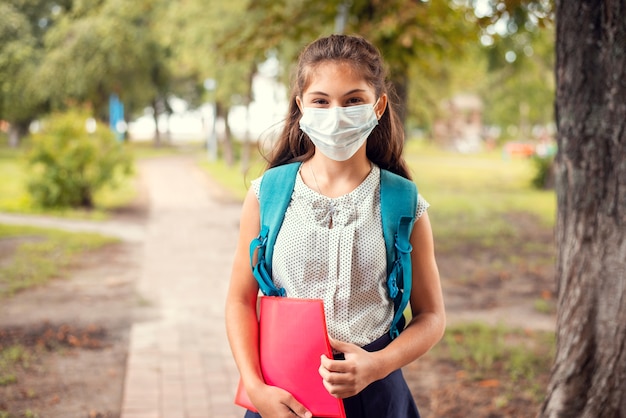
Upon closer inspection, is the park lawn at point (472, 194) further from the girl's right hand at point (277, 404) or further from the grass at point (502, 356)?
the girl's right hand at point (277, 404)

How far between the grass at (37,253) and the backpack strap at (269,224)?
6162 millimetres

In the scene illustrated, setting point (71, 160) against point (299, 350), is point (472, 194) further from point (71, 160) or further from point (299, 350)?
point (299, 350)

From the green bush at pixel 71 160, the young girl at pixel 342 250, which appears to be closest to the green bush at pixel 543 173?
the green bush at pixel 71 160

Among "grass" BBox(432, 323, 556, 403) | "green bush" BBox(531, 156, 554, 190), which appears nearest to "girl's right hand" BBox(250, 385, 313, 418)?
"grass" BBox(432, 323, 556, 403)

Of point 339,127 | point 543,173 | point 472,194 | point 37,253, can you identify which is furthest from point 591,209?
point 543,173

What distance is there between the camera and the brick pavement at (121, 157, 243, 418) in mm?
4605

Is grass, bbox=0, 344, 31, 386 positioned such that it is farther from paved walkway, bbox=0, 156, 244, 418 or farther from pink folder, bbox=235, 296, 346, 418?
pink folder, bbox=235, 296, 346, 418

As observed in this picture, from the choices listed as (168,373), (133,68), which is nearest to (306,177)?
(168,373)

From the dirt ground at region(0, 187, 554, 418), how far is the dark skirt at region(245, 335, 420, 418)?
105 inches

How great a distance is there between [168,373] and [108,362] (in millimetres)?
640

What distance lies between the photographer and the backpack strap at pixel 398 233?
71.9 inches

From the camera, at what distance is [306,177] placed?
6.42 ft

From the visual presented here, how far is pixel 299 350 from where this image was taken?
173 cm

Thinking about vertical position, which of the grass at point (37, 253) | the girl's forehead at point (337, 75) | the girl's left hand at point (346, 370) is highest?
the girl's forehead at point (337, 75)
